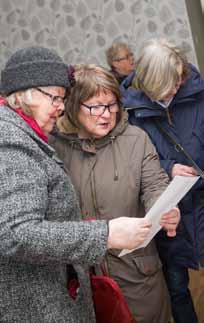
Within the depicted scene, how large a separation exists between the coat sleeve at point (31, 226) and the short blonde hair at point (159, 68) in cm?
81

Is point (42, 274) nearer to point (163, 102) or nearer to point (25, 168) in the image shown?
point (25, 168)

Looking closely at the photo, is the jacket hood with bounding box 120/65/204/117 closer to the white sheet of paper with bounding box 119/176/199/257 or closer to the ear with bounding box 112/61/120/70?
the white sheet of paper with bounding box 119/176/199/257

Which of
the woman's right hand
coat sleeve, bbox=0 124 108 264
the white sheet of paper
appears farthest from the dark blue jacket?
coat sleeve, bbox=0 124 108 264

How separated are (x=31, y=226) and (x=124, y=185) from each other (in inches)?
24.1

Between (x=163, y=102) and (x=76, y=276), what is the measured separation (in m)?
0.80

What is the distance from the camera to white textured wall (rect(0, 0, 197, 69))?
3602mm

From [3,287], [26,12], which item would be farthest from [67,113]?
[26,12]

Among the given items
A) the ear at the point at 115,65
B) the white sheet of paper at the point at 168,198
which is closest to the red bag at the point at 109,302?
the white sheet of paper at the point at 168,198

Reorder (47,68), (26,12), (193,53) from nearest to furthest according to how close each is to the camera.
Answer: (47,68)
(193,53)
(26,12)

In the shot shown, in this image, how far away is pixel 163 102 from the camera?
5.32 ft

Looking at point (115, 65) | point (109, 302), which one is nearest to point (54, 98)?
point (109, 302)

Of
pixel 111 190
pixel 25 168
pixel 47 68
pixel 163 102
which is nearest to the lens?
pixel 25 168

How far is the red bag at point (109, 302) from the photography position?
45.5 inches

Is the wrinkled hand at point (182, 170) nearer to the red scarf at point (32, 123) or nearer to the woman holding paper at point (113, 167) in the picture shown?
the woman holding paper at point (113, 167)
